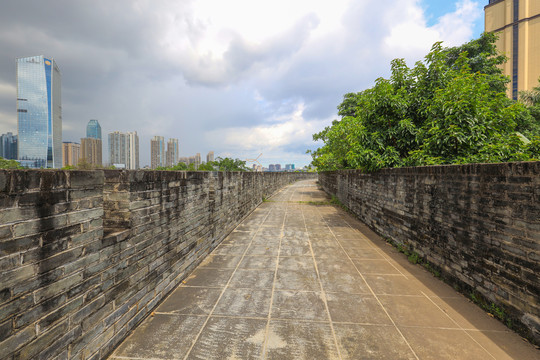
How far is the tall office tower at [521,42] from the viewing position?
38.3 m

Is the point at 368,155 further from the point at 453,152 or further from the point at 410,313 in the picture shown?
the point at 410,313

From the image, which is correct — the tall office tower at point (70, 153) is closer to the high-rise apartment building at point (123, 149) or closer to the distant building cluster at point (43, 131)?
the distant building cluster at point (43, 131)

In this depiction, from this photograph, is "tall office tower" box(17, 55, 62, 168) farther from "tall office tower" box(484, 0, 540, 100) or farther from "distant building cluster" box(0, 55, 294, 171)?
"tall office tower" box(484, 0, 540, 100)

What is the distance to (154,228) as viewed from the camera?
2.89m

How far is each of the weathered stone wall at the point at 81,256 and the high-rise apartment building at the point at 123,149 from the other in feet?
402

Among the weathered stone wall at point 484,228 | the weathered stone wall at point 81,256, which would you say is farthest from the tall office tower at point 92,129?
the weathered stone wall at point 484,228

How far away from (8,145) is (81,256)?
160m

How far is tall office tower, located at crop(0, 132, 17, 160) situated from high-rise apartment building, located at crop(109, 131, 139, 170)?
38.1 metres

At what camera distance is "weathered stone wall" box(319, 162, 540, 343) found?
236 cm

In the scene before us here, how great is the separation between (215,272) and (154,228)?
1506 millimetres

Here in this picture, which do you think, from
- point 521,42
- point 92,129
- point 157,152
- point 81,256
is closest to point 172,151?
point 157,152

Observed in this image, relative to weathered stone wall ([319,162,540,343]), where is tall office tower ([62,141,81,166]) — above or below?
above

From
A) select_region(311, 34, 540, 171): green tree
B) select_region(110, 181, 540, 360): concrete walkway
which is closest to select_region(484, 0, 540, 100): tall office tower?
select_region(311, 34, 540, 171): green tree

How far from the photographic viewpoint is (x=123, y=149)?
357 feet
